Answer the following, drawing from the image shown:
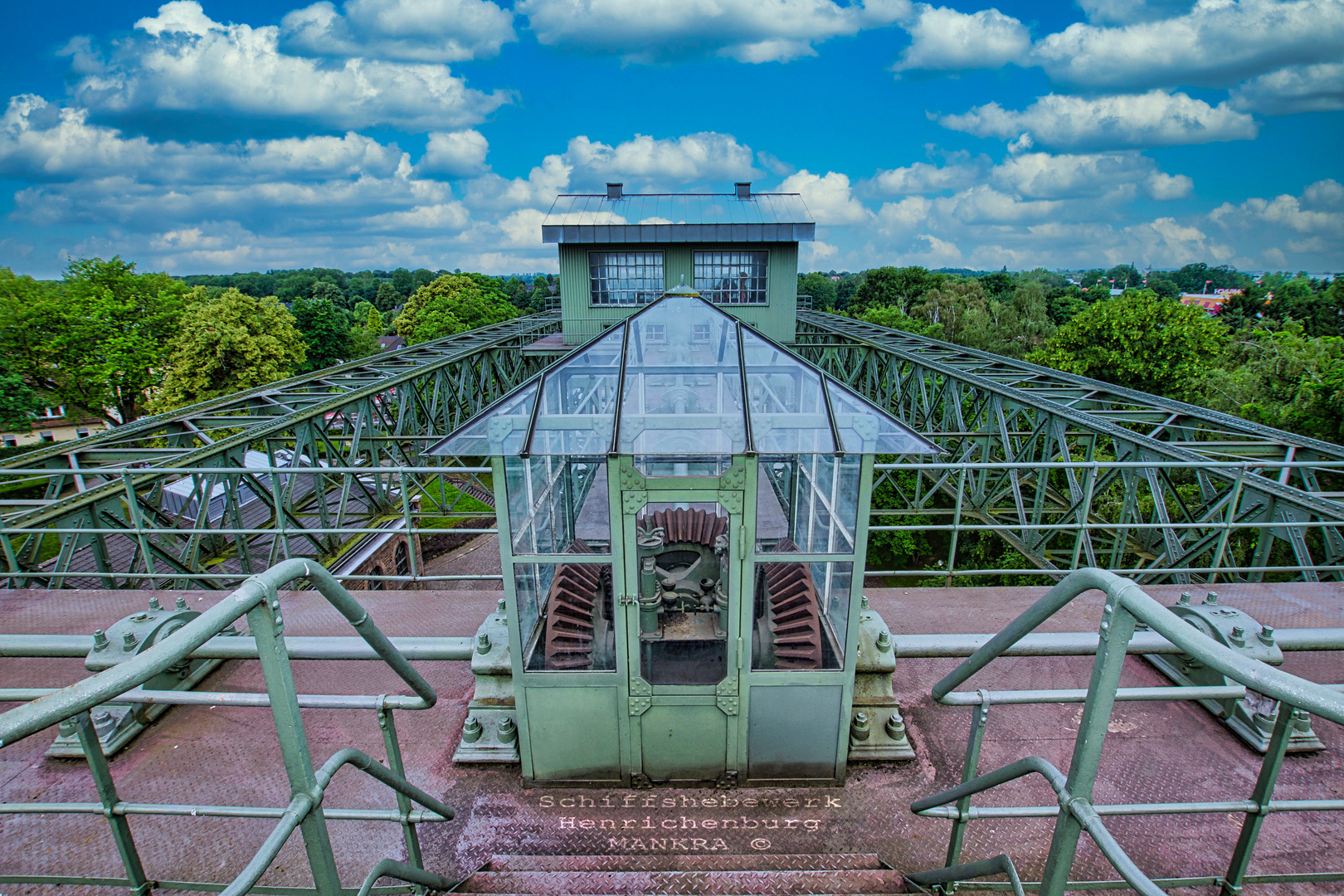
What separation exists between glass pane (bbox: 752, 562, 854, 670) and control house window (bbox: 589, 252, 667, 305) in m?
21.1

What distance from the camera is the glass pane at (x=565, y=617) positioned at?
163 inches

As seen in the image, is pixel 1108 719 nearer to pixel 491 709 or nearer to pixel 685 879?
pixel 685 879

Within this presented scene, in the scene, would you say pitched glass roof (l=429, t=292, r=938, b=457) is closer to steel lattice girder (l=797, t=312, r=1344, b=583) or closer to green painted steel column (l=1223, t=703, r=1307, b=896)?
green painted steel column (l=1223, t=703, r=1307, b=896)

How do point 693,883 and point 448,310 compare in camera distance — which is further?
point 448,310

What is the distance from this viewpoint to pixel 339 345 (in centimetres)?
4741

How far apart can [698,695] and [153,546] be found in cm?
824

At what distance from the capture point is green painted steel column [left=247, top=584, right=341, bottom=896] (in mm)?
1805

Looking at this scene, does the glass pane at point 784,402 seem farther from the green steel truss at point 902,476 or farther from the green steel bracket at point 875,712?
the green steel bracket at point 875,712

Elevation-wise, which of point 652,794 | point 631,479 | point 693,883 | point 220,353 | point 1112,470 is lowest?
point 652,794

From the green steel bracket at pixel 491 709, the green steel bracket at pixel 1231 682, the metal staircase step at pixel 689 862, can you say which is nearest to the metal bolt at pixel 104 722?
the green steel bracket at pixel 491 709

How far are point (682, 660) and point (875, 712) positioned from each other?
1414 millimetres

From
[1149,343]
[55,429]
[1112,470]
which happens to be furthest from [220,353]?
[1149,343]

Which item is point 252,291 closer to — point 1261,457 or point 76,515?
point 76,515

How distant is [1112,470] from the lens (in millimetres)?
11477
